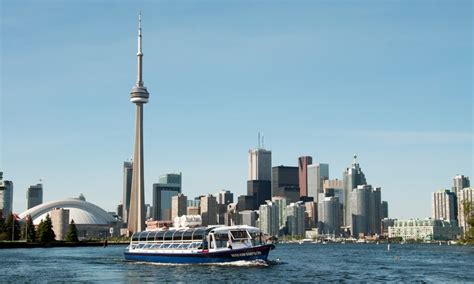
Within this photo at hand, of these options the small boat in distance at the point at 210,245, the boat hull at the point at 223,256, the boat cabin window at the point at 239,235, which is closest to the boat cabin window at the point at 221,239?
the small boat in distance at the point at 210,245

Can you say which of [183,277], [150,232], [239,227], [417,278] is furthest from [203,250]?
[417,278]

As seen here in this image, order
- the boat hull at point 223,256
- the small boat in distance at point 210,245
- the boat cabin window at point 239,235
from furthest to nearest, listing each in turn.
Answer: the boat cabin window at point 239,235 → the small boat in distance at point 210,245 → the boat hull at point 223,256

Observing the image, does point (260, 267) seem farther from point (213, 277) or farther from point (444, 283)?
point (444, 283)

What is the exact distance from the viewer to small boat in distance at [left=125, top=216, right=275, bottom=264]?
335 feet

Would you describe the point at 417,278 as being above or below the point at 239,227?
below

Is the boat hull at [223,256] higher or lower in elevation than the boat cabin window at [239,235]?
lower

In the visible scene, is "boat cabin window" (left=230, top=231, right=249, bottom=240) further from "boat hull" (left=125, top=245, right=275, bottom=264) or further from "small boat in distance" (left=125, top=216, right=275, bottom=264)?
"boat hull" (left=125, top=245, right=275, bottom=264)

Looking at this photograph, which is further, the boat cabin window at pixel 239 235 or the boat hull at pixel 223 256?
the boat cabin window at pixel 239 235

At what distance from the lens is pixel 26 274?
334 feet

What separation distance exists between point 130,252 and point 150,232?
6.72m

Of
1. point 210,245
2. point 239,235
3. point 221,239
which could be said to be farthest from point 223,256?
point 239,235

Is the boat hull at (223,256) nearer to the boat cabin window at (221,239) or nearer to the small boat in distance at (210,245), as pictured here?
the small boat in distance at (210,245)

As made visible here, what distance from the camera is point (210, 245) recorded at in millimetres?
105125

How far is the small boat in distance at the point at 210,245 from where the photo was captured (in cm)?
10219
